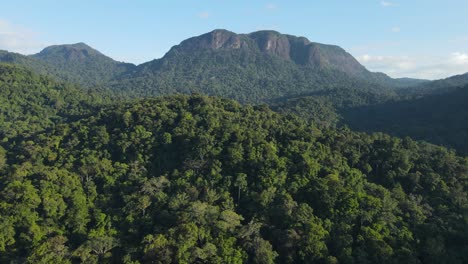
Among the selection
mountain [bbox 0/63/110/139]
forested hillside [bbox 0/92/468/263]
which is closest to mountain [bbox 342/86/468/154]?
forested hillside [bbox 0/92/468/263]

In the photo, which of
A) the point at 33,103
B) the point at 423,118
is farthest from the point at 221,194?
the point at 423,118

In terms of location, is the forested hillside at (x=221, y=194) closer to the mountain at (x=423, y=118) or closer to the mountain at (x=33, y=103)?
the mountain at (x=33, y=103)

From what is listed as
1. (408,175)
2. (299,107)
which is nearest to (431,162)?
(408,175)

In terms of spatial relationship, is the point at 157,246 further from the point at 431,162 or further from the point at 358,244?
the point at 431,162

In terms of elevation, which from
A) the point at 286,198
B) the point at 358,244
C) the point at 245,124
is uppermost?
the point at 245,124

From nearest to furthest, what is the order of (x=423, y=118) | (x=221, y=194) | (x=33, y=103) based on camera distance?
(x=221, y=194)
(x=33, y=103)
(x=423, y=118)

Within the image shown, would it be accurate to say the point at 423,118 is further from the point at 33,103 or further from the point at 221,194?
the point at 33,103

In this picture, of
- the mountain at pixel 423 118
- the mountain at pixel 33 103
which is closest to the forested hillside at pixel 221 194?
the mountain at pixel 33 103

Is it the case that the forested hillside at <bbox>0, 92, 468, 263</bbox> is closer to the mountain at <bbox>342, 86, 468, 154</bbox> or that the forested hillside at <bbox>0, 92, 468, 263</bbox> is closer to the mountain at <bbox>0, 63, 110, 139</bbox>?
the mountain at <bbox>0, 63, 110, 139</bbox>
